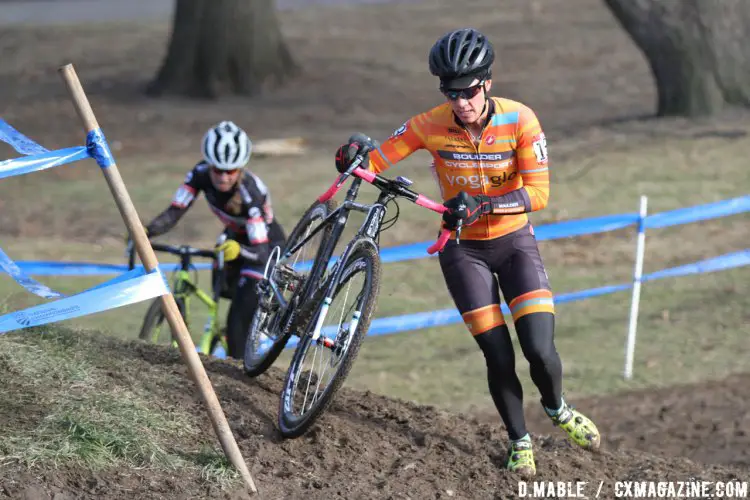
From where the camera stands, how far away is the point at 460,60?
5762 millimetres

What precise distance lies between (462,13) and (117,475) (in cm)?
2568

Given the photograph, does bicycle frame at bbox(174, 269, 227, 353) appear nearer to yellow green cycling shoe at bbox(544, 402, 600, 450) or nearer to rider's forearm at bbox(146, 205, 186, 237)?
rider's forearm at bbox(146, 205, 186, 237)

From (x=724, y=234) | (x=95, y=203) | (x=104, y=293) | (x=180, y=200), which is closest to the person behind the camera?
(x=104, y=293)

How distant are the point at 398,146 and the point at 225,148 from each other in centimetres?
231

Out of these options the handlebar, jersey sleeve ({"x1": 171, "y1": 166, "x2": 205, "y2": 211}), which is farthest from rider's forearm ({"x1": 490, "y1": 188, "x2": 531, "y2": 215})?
jersey sleeve ({"x1": 171, "y1": 166, "x2": 205, "y2": 211})

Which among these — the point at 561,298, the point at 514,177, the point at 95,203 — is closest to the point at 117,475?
the point at 514,177

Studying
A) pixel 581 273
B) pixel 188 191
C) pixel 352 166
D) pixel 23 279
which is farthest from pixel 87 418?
pixel 581 273

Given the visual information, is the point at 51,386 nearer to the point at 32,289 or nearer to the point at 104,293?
the point at 32,289

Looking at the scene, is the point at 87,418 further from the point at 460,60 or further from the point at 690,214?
the point at 690,214

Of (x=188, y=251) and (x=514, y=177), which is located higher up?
(x=514, y=177)

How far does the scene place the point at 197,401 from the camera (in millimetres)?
6309

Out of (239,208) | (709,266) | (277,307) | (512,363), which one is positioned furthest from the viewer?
(709,266)

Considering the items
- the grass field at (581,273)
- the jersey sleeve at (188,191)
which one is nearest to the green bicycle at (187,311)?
the jersey sleeve at (188,191)

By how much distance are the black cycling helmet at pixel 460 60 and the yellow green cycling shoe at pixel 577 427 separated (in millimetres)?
1910
